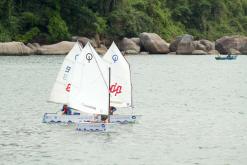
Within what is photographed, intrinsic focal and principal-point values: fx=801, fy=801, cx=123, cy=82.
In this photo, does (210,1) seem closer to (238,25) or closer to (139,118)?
(238,25)

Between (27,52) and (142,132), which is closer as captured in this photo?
(142,132)

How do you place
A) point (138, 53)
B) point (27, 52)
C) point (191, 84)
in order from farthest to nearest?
1. point (138, 53)
2. point (27, 52)
3. point (191, 84)

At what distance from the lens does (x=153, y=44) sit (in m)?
137

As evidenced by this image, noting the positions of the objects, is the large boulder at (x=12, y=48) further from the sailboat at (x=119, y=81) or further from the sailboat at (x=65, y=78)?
the sailboat at (x=119, y=81)

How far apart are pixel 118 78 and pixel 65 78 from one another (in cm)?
372

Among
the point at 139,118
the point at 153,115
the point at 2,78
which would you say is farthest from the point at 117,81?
the point at 2,78

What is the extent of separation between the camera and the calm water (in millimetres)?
36812

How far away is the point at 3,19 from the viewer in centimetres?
12912

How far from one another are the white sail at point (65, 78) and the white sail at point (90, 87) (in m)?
4.69

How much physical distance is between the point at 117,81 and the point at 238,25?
149 metres

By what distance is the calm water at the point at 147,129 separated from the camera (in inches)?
1449

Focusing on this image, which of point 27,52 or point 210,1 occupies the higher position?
point 210,1

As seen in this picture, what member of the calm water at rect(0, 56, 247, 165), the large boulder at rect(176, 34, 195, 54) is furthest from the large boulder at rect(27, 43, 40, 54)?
the calm water at rect(0, 56, 247, 165)

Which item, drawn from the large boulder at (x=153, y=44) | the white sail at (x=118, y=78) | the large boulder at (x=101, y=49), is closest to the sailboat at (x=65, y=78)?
the white sail at (x=118, y=78)
